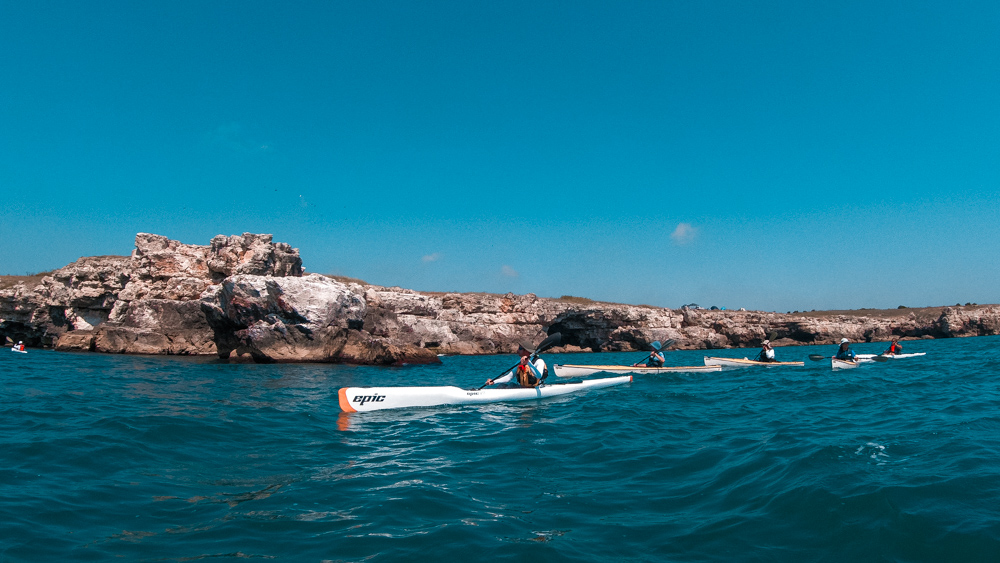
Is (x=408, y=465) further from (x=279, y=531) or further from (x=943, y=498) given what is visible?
(x=943, y=498)

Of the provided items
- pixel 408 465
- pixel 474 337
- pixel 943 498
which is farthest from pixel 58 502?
pixel 474 337

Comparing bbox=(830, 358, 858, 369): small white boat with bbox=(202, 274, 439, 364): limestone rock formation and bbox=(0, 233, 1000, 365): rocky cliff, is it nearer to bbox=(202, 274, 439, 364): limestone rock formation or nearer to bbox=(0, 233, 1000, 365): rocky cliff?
bbox=(0, 233, 1000, 365): rocky cliff

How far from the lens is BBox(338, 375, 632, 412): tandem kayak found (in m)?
10.8

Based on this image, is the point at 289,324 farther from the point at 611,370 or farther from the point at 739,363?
the point at 739,363

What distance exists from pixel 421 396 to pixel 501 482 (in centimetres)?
600

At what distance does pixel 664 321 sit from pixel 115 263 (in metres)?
44.1

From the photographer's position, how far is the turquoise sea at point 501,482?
3858 millimetres

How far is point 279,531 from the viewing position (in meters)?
4.12

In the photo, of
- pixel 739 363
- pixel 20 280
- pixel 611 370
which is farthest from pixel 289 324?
pixel 20 280

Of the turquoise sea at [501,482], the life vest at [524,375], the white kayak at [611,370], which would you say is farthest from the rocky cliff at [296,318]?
the turquoise sea at [501,482]

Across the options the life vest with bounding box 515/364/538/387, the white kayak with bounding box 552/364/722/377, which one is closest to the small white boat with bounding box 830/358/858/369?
the white kayak with bounding box 552/364/722/377

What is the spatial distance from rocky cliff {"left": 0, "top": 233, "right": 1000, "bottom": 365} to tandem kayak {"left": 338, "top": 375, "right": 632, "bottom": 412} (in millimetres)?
15447

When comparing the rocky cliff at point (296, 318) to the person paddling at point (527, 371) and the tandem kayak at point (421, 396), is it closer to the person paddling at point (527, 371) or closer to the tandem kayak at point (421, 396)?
the person paddling at point (527, 371)

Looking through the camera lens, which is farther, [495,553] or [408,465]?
[408,465]
